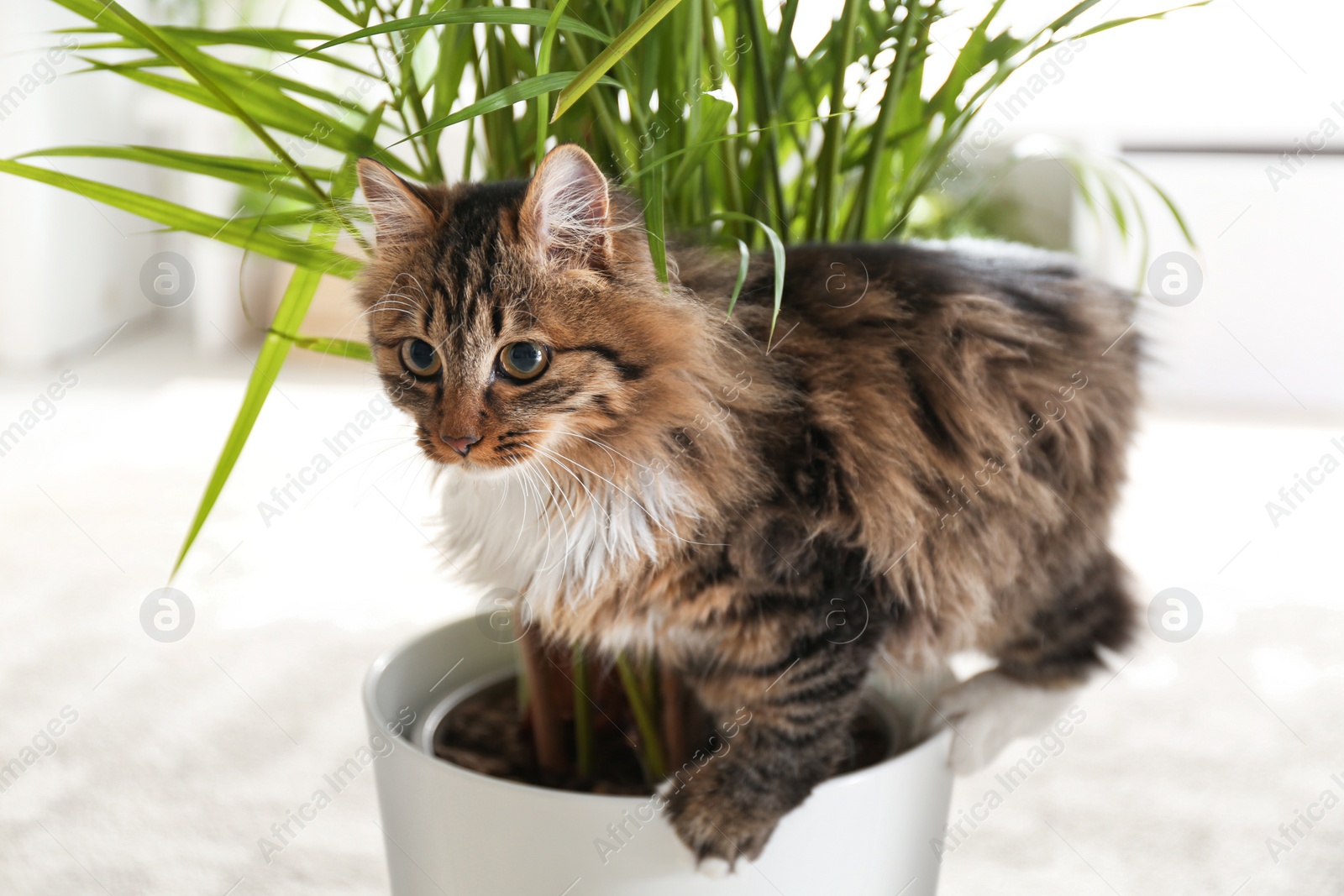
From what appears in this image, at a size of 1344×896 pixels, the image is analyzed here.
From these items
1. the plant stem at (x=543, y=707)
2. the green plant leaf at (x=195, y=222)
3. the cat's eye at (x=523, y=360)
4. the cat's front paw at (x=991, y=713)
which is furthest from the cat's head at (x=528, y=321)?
the cat's front paw at (x=991, y=713)

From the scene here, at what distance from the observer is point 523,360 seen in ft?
2.67

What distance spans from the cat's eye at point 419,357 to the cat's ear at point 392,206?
9 centimetres

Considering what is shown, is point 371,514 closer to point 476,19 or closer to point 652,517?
point 652,517

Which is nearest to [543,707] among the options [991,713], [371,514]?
[991,713]

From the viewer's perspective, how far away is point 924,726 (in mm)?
1105

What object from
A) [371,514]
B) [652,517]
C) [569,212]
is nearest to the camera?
[569,212]

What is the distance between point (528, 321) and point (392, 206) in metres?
0.16

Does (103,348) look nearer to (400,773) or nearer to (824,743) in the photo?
(400,773)

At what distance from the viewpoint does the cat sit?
820 mm

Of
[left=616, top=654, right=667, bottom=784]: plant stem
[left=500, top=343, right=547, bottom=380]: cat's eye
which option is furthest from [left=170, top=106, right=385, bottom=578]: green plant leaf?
[left=616, top=654, right=667, bottom=784]: plant stem

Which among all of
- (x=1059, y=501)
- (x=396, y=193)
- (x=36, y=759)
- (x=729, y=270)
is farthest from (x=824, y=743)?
(x=36, y=759)

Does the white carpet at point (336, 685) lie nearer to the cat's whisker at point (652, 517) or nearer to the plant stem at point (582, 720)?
the cat's whisker at point (652, 517)

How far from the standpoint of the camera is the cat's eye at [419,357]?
84cm

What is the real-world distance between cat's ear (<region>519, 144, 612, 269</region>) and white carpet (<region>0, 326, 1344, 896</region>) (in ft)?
0.76
